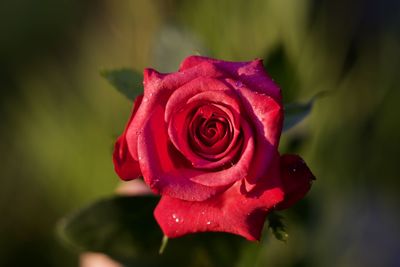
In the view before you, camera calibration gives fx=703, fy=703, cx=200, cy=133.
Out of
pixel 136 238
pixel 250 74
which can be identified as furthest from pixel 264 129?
pixel 136 238

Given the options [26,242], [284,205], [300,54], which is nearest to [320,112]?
[300,54]

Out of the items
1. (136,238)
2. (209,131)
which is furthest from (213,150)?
(136,238)

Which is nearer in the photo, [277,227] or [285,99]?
[277,227]

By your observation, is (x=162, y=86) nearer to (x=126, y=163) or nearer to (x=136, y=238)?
(x=126, y=163)

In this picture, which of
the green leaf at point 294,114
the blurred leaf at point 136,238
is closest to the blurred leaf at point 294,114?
the green leaf at point 294,114

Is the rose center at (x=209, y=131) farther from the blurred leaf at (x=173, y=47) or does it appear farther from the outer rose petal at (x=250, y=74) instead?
the blurred leaf at (x=173, y=47)

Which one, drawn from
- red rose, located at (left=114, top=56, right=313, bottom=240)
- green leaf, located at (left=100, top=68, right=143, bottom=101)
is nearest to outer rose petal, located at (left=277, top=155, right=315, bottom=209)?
red rose, located at (left=114, top=56, right=313, bottom=240)

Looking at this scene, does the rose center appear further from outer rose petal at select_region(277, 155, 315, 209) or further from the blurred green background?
the blurred green background

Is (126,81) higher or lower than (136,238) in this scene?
higher
